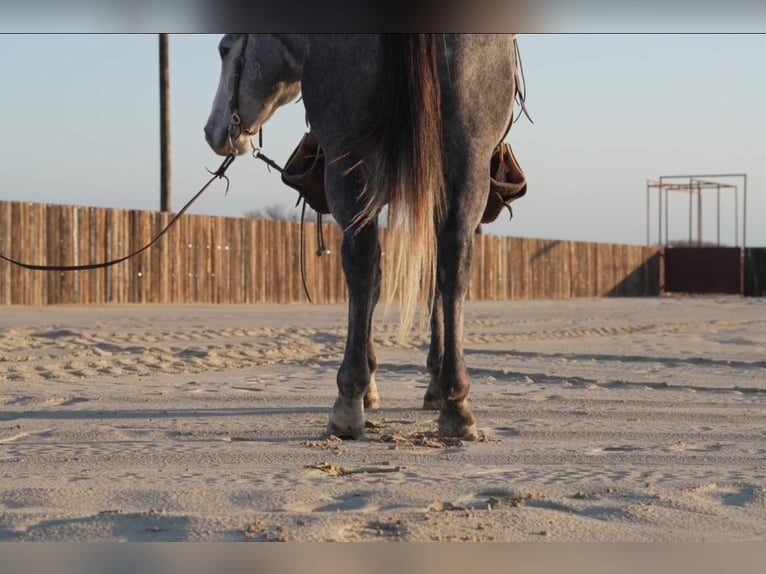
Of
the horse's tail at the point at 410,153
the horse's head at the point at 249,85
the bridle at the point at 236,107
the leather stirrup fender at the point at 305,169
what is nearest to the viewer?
the horse's tail at the point at 410,153

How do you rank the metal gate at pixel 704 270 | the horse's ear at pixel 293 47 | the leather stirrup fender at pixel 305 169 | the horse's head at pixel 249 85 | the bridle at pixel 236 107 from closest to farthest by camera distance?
the horse's ear at pixel 293 47 < the horse's head at pixel 249 85 < the leather stirrup fender at pixel 305 169 < the bridle at pixel 236 107 < the metal gate at pixel 704 270

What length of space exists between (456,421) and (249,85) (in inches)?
89.2

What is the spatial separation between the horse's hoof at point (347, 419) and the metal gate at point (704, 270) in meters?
32.8

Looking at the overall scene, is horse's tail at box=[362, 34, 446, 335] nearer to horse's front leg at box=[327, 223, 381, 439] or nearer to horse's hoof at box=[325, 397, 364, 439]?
horse's front leg at box=[327, 223, 381, 439]

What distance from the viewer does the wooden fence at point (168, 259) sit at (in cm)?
1947

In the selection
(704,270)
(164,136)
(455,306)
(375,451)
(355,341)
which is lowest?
(375,451)

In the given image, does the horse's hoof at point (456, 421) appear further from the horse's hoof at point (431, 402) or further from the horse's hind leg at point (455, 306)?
the horse's hoof at point (431, 402)

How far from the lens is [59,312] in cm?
1728

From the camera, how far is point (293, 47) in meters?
5.10

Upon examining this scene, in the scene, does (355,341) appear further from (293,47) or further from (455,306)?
(293,47)

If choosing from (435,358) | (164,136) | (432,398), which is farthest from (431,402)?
(164,136)

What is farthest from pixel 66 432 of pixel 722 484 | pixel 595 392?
pixel 595 392

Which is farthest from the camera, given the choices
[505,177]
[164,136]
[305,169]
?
[164,136]

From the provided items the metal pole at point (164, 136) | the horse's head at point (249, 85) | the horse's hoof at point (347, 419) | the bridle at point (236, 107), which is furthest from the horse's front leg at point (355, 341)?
the metal pole at point (164, 136)
